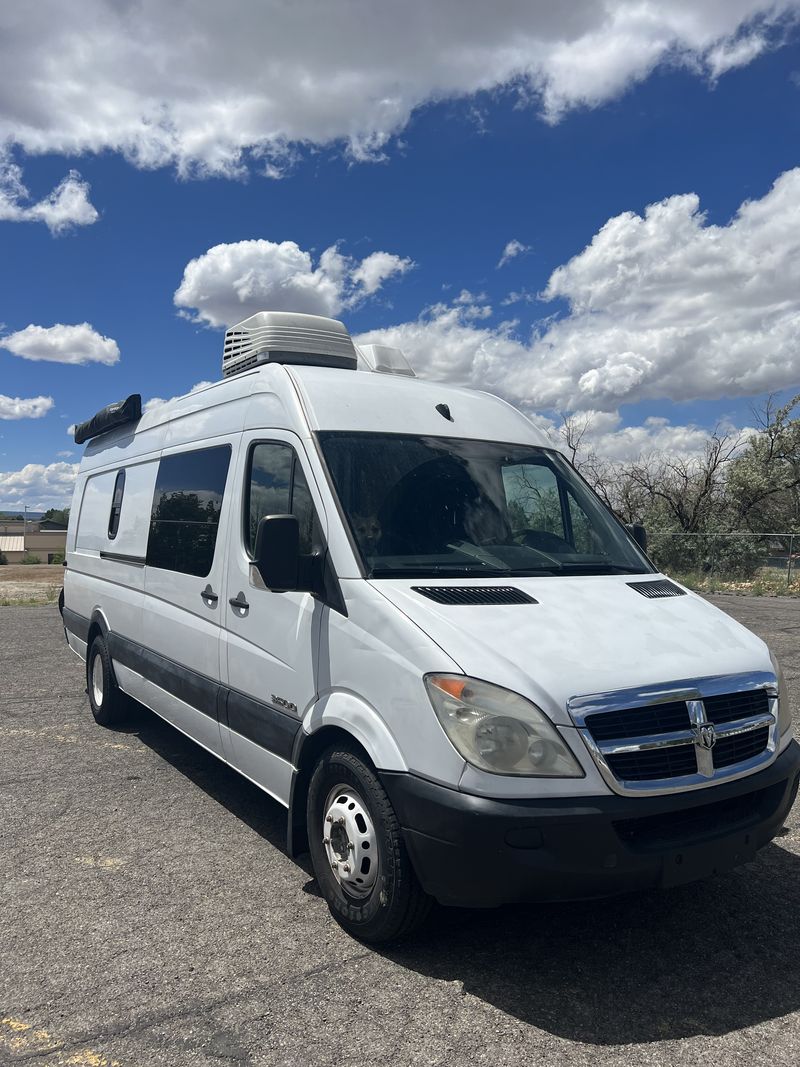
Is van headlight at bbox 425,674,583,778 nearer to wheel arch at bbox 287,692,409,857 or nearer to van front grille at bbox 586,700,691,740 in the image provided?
van front grille at bbox 586,700,691,740

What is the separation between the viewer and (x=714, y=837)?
3.22 metres

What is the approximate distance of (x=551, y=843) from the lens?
9.81 feet

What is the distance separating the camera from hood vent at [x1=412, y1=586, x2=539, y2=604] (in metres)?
3.52

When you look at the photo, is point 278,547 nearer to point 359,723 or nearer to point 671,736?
point 359,723

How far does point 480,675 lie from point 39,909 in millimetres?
2386

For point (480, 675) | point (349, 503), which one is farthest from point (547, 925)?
point (349, 503)

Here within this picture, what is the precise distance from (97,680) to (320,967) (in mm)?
4720

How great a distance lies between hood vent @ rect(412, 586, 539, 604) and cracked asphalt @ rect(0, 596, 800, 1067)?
1395mm

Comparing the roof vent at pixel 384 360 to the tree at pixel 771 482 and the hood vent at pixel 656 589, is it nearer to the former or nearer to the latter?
the hood vent at pixel 656 589

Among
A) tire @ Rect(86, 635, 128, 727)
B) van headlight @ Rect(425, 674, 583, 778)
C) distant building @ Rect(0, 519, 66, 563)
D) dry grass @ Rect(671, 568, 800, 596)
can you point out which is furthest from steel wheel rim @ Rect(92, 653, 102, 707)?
distant building @ Rect(0, 519, 66, 563)

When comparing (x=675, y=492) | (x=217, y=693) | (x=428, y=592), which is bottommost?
(x=217, y=693)

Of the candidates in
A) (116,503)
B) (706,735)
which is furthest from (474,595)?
(116,503)

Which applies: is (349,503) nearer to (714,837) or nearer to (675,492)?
(714,837)

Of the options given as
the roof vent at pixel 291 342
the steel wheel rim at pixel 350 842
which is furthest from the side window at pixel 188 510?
the steel wheel rim at pixel 350 842
